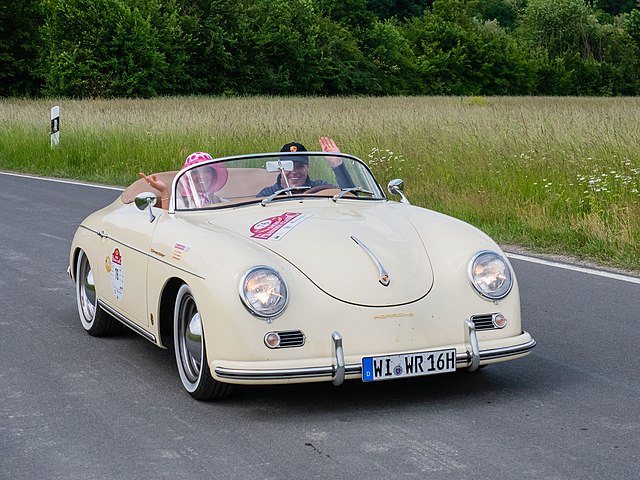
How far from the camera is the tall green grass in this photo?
1127 cm

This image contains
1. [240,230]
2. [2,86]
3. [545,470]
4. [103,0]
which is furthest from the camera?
[2,86]

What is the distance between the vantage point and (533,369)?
6.03 m

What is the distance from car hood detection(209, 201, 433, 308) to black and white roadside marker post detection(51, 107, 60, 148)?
17.3 meters

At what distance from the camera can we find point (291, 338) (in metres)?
5.12

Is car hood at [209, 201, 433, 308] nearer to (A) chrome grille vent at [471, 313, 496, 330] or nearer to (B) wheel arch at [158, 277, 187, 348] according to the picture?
(A) chrome grille vent at [471, 313, 496, 330]

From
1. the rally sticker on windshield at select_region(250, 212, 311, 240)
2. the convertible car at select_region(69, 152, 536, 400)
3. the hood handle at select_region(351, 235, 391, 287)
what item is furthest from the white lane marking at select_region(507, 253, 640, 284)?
the hood handle at select_region(351, 235, 391, 287)

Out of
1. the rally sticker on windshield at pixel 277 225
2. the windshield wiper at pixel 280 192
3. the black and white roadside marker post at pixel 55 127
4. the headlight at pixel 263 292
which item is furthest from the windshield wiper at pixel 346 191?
the black and white roadside marker post at pixel 55 127

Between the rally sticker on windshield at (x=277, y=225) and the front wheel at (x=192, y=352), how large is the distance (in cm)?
48

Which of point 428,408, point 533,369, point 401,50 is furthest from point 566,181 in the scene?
point 401,50

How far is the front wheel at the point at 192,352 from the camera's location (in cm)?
539

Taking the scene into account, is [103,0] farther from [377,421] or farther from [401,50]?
[377,421]

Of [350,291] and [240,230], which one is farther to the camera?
[240,230]

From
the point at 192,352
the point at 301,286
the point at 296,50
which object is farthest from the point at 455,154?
the point at 296,50

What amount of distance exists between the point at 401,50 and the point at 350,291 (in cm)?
7713
